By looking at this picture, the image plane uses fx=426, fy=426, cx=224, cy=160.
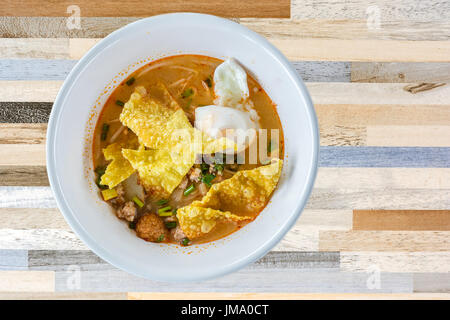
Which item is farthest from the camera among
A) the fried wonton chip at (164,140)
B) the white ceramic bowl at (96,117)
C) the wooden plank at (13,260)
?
the wooden plank at (13,260)

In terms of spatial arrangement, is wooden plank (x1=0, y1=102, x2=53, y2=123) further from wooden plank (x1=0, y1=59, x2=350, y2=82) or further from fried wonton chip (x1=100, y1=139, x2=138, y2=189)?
fried wonton chip (x1=100, y1=139, x2=138, y2=189)

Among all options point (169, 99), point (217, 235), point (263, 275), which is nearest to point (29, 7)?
point (169, 99)

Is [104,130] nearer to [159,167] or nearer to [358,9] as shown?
[159,167]

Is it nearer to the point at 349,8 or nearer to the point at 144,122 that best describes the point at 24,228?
the point at 144,122

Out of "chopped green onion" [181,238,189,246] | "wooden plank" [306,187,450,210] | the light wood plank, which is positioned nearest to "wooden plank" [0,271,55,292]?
"chopped green onion" [181,238,189,246]

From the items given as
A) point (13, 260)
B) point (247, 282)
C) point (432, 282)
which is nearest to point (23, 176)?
point (13, 260)

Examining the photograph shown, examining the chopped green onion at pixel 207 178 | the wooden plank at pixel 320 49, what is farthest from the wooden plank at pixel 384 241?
the wooden plank at pixel 320 49

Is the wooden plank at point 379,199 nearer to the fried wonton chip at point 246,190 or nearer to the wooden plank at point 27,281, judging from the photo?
the fried wonton chip at point 246,190
